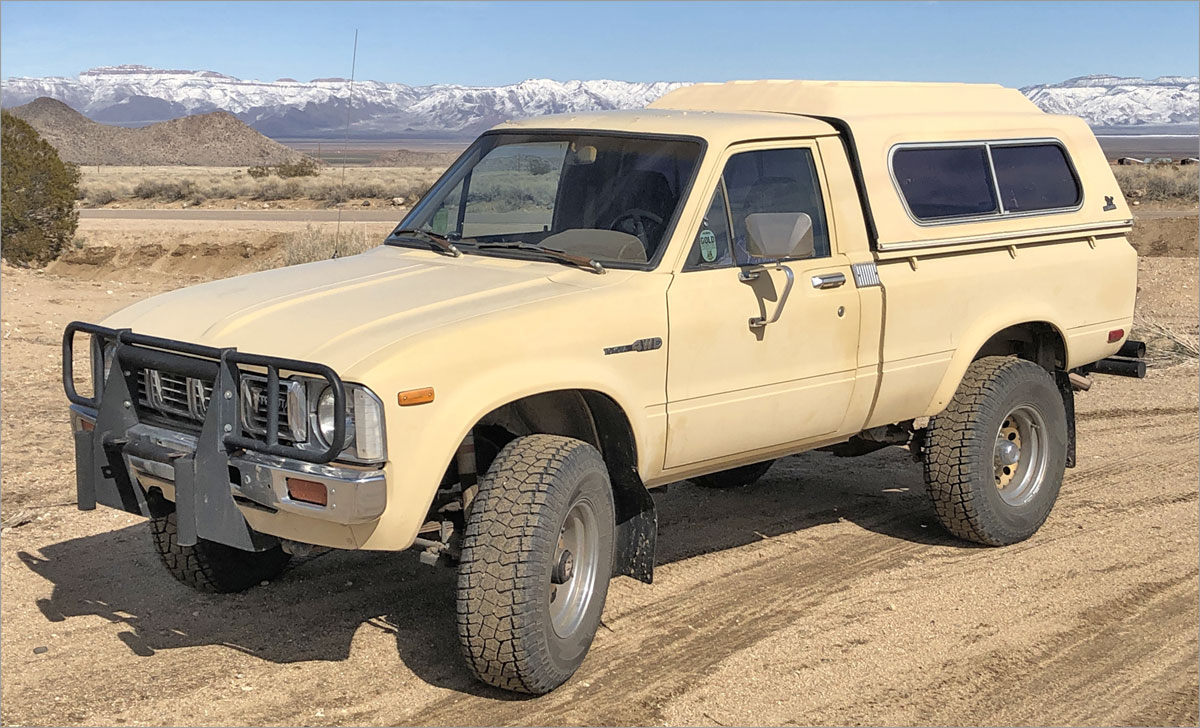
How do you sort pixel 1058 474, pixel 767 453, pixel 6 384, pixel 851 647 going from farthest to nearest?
pixel 6 384
pixel 1058 474
pixel 767 453
pixel 851 647

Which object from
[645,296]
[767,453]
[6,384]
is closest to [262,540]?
[645,296]

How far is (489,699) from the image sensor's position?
15.9ft

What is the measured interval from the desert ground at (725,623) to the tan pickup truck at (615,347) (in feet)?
0.98

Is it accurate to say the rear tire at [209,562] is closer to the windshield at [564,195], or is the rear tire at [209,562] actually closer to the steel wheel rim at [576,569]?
the steel wheel rim at [576,569]

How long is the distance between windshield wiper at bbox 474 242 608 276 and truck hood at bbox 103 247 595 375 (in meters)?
0.04

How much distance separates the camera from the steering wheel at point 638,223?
5.41 m

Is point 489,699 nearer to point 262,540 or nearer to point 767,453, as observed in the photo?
point 262,540

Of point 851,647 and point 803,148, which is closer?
point 851,647

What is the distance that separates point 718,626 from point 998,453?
2064 mm

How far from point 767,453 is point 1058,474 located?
2.05m

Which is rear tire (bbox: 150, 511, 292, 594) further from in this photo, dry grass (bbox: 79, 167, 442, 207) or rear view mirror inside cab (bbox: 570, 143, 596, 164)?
dry grass (bbox: 79, 167, 442, 207)

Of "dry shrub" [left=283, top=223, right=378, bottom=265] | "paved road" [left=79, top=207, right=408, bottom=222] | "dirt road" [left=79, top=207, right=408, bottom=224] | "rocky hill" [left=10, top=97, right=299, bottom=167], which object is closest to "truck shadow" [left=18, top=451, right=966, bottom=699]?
"dry shrub" [left=283, top=223, right=378, bottom=265]

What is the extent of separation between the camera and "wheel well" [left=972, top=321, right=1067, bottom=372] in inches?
272

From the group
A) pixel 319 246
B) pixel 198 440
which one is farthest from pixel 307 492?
pixel 319 246
